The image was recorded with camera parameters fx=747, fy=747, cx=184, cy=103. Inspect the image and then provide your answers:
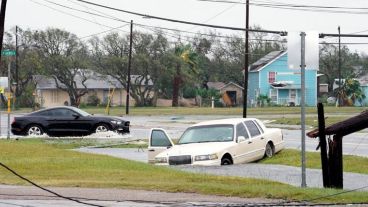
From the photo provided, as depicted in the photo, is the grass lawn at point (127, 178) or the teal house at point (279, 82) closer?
the grass lawn at point (127, 178)

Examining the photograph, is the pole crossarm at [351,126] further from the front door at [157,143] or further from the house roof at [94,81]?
the house roof at [94,81]

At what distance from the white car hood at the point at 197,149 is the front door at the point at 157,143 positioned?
1.00 feet

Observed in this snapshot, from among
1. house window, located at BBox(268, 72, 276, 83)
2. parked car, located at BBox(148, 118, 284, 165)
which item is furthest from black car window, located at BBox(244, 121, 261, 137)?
house window, located at BBox(268, 72, 276, 83)

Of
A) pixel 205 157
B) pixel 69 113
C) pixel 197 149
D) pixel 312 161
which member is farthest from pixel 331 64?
pixel 205 157

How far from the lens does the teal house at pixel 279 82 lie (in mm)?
87062

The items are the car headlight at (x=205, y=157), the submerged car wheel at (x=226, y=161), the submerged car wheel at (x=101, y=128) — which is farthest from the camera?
the submerged car wheel at (x=101, y=128)

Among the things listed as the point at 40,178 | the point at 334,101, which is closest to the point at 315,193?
the point at 40,178

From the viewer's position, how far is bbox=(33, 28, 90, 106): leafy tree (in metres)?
80.3

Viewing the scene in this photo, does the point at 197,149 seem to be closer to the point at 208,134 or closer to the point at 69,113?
the point at 208,134

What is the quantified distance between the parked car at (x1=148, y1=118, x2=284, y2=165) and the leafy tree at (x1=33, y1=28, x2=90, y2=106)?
198ft

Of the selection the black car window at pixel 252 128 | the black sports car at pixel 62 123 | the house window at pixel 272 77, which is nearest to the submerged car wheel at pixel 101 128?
the black sports car at pixel 62 123

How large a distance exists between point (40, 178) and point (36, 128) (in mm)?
16618

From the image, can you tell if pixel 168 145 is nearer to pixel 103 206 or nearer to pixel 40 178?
pixel 40 178

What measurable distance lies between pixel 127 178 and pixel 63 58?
217ft
